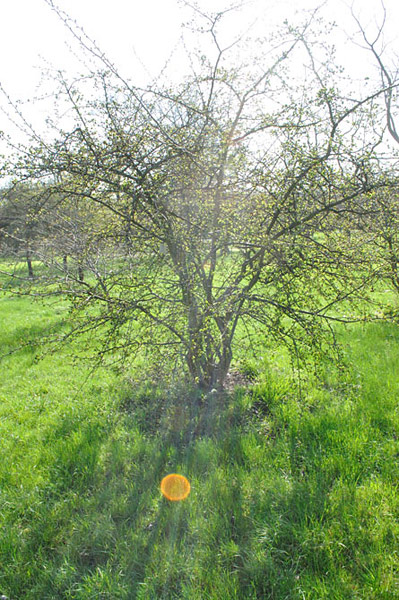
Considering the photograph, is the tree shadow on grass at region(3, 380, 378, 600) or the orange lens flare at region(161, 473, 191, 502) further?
the orange lens flare at region(161, 473, 191, 502)

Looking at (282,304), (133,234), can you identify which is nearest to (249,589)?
(282,304)

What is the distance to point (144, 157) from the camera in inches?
126

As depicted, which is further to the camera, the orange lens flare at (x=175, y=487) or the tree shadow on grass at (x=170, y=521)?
the orange lens flare at (x=175, y=487)

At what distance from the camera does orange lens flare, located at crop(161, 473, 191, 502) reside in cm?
299

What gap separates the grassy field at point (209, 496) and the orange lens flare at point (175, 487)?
0.18 ft

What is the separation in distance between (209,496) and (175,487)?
350 millimetres

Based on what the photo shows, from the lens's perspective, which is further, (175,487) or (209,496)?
(175,487)

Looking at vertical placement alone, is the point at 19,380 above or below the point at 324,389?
below

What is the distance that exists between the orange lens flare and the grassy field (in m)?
0.05

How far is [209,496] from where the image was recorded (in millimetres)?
2896

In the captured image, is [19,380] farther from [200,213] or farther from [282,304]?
[282,304]

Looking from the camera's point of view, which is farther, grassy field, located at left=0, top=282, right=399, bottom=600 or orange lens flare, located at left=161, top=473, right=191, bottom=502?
orange lens flare, located at left=161, top=473, right=191, bottom=502

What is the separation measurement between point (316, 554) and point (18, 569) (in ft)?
6.68

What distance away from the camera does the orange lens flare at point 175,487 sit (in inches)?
118
